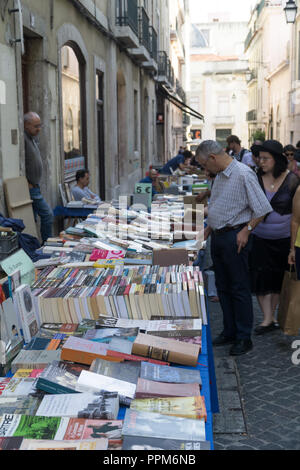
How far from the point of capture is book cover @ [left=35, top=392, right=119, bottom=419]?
91.8 inches

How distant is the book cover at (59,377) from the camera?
254 cm

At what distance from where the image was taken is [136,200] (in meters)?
8.23

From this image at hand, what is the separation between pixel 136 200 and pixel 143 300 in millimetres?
4837

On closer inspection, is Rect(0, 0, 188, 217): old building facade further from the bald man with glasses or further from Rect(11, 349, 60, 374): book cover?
Rect(11, 349, 60, 374): book cover

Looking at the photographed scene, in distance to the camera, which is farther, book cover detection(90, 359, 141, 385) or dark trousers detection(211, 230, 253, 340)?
dark trousers detection(211, 230, 253, 340)

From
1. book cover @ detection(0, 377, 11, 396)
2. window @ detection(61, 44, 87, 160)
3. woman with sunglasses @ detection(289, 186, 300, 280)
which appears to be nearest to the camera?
book cover @ detection(0, 377, 11, 396)

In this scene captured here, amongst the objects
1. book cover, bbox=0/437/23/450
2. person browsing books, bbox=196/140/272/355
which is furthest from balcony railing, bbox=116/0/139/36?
book cover, bbox=0/437/23/450

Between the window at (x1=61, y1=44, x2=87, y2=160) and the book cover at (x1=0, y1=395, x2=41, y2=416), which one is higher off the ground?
the window at (x1=61, y1=44, x2=87, y2=160)

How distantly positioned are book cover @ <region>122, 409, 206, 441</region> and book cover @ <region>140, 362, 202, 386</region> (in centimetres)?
31

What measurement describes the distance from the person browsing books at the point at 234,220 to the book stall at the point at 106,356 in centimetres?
35
